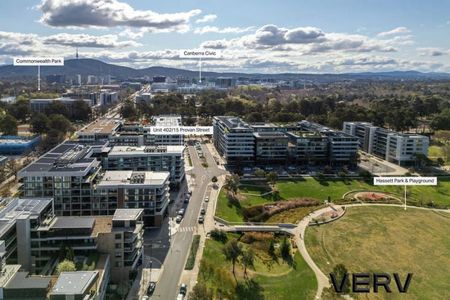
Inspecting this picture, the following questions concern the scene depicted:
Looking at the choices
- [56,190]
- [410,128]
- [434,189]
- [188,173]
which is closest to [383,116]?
[410,128]

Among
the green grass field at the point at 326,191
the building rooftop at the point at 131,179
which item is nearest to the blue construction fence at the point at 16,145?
the building rooftop at the point at 131,179

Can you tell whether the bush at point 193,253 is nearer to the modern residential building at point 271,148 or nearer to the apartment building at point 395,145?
the modern residential building at point 271,148

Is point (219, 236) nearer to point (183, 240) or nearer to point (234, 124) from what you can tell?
point (183, 240)

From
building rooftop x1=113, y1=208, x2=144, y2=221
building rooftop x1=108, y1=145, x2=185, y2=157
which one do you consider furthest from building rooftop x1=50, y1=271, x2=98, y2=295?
building rooftop x1=108, y1=145, x2=185, y2=157

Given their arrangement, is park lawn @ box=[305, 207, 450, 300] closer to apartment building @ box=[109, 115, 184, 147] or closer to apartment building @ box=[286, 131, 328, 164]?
apartment building @ box=[286, 131, 328, 164]

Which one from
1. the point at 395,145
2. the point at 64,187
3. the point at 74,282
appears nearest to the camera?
the point at 74,282

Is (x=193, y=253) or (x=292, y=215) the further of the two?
(x=292, y=215)

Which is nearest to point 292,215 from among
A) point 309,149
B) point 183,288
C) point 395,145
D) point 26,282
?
point 183,288
